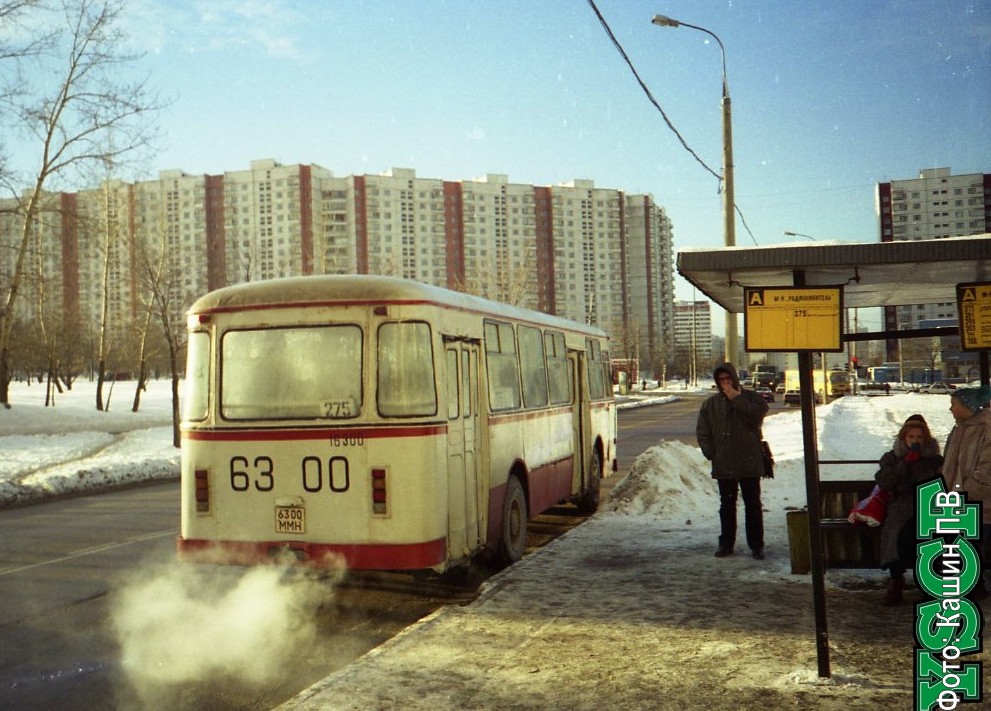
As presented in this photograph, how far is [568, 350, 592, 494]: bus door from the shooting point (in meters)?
13.6

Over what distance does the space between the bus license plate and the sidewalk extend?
1478 millimetres

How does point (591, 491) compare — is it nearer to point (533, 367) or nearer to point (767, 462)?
point (533, 367)

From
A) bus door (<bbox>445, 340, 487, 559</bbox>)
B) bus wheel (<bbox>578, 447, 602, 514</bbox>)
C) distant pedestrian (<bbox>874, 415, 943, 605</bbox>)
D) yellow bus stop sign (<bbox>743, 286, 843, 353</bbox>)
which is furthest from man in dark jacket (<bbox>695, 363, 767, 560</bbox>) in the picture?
bus wheel (<bbox>578, 447, 602, 514</bbox>)

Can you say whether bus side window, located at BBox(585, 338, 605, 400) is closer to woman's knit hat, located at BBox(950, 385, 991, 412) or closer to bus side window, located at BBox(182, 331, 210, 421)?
bus side window, located at BBox(182, 331, 210, 421)

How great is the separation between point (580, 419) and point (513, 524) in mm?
4127

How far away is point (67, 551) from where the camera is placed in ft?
37.8

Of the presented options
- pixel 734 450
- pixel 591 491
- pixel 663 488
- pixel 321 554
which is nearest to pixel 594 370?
pixel 591 491

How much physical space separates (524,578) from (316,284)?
334 cm

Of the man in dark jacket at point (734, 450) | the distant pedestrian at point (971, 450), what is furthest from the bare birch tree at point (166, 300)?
the distant pedestrian at point (971, 450)

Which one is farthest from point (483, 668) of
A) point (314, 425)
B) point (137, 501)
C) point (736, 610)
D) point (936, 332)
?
point (137, 501)

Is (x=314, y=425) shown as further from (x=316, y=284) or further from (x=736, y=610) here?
(x=736, y=610)

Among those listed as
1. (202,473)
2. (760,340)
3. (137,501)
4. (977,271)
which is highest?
(977,271)

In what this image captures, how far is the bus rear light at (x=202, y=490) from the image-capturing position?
8141 millimetres

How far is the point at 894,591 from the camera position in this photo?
7.10 m
